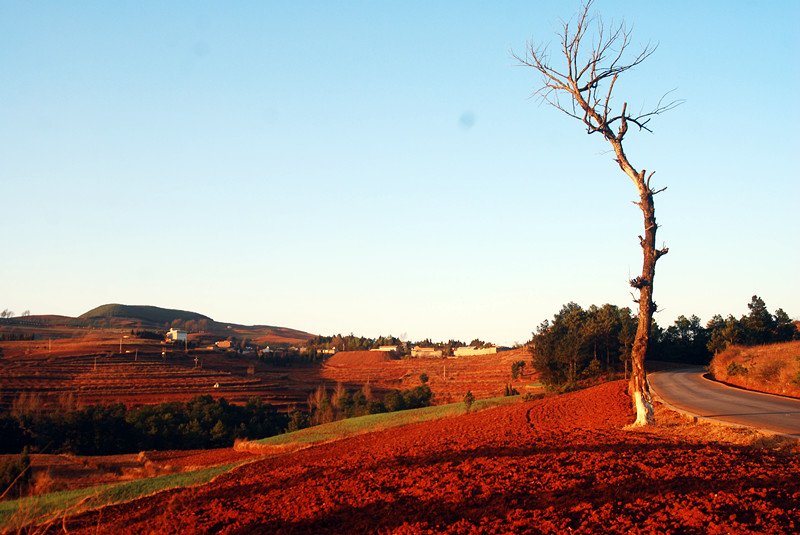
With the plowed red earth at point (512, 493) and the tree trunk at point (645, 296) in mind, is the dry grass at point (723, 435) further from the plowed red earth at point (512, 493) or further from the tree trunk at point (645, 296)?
the tree trunk at point (645, 296)

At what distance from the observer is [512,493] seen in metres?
5.92

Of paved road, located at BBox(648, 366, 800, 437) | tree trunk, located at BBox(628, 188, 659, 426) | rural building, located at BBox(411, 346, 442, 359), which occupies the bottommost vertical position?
rural building, located at BBox(411, 346, 442, 359)

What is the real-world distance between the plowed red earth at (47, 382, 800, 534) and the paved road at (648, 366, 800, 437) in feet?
12.2

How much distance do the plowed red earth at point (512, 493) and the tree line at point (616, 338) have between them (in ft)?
70.6

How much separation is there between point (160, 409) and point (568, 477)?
4366 cm

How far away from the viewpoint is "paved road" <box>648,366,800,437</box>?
12.1 meters

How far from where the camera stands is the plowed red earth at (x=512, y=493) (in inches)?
188

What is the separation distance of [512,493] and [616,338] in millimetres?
38014

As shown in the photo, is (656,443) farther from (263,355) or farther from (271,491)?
(263,355)

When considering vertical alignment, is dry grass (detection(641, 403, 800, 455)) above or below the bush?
above

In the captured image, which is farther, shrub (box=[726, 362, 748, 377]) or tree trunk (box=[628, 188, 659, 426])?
shrub (box=[726, 362, 748, 377])

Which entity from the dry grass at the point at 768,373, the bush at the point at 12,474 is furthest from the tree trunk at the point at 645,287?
the bush at the point at 12,474

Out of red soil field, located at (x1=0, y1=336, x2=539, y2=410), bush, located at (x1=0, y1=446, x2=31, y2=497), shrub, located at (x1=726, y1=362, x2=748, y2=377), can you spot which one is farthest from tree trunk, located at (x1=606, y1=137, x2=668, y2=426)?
red soil field, located at (x1=0, y1=336, x2=539, y2=410)

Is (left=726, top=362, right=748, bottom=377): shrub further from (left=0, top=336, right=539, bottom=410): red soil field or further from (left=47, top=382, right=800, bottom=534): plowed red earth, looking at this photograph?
(left=0, top=336, right=539, bottom=410): red soil field
